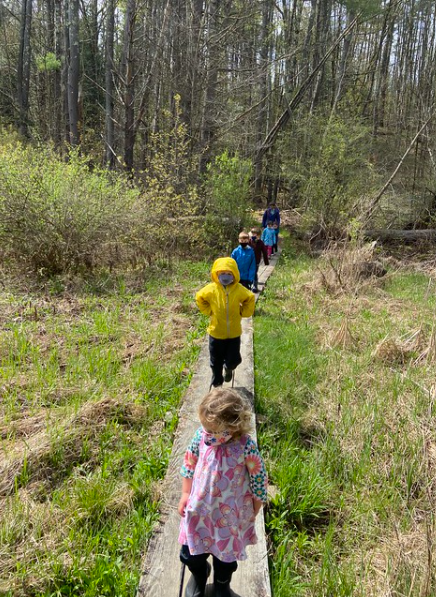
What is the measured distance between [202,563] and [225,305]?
2409mm

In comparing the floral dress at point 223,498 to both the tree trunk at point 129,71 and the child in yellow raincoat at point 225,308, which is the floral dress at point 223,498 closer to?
the child in yellow raincoat at point 225,308

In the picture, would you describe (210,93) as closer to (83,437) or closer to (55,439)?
(83,437)

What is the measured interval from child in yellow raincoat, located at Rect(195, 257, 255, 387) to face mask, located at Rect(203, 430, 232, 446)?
219 cm

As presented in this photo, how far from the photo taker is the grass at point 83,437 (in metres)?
2.41

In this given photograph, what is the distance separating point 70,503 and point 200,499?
1362 mm

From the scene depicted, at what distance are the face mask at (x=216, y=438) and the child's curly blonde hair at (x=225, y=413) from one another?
0.02m

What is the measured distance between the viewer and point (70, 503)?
282 cm

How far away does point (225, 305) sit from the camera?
4.11 m

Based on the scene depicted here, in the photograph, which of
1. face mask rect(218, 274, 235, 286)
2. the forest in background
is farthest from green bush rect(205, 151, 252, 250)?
face mask rect(218, 274, 235, 286)

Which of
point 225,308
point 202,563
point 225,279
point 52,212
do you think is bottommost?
point 202,563

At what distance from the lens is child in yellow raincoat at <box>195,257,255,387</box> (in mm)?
4043

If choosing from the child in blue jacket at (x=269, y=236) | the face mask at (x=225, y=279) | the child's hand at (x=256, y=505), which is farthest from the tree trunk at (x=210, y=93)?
the child's hand at (x=256, y=505)

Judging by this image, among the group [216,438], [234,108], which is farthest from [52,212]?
[234,108]

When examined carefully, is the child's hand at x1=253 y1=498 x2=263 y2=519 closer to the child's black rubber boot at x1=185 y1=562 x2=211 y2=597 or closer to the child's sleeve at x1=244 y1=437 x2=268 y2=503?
the child's sleeve at x1=244 y1=437 x2=268 y2=503
